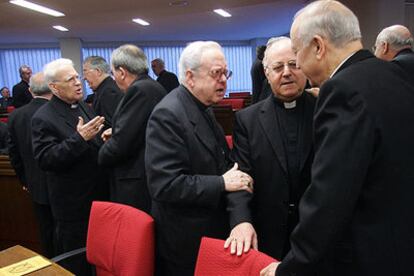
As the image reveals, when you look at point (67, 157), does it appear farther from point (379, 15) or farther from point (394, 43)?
point (379, 15)

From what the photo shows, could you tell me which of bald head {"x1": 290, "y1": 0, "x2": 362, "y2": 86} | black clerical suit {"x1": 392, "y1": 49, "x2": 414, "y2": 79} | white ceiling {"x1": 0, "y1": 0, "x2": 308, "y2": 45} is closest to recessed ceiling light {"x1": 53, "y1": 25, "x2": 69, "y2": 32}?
white ceiling {"x1": 0, "y1": 0, "x2": 308, "y2": 45}

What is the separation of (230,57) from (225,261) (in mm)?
12759

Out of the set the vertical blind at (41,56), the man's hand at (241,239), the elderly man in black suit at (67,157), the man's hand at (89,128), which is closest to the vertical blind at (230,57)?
the vertical blind at (41,56)

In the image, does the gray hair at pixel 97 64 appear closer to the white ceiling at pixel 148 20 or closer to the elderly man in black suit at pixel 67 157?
the elderly man in black suit at pixel 67 157

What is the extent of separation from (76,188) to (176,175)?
101 centimetres

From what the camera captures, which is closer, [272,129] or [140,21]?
[272,129]

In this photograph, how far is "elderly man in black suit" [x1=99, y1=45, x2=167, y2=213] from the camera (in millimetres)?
2008

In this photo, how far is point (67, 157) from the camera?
2.00m

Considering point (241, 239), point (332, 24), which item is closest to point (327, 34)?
point (332, 24)

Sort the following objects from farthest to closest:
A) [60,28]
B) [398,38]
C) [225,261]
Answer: [60,28], [398,38], [225,261]

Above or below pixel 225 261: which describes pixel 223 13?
above

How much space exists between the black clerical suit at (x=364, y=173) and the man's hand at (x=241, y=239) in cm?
24

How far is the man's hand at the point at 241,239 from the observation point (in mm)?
1169

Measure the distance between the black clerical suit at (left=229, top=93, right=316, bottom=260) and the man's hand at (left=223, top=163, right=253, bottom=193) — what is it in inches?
1.8
